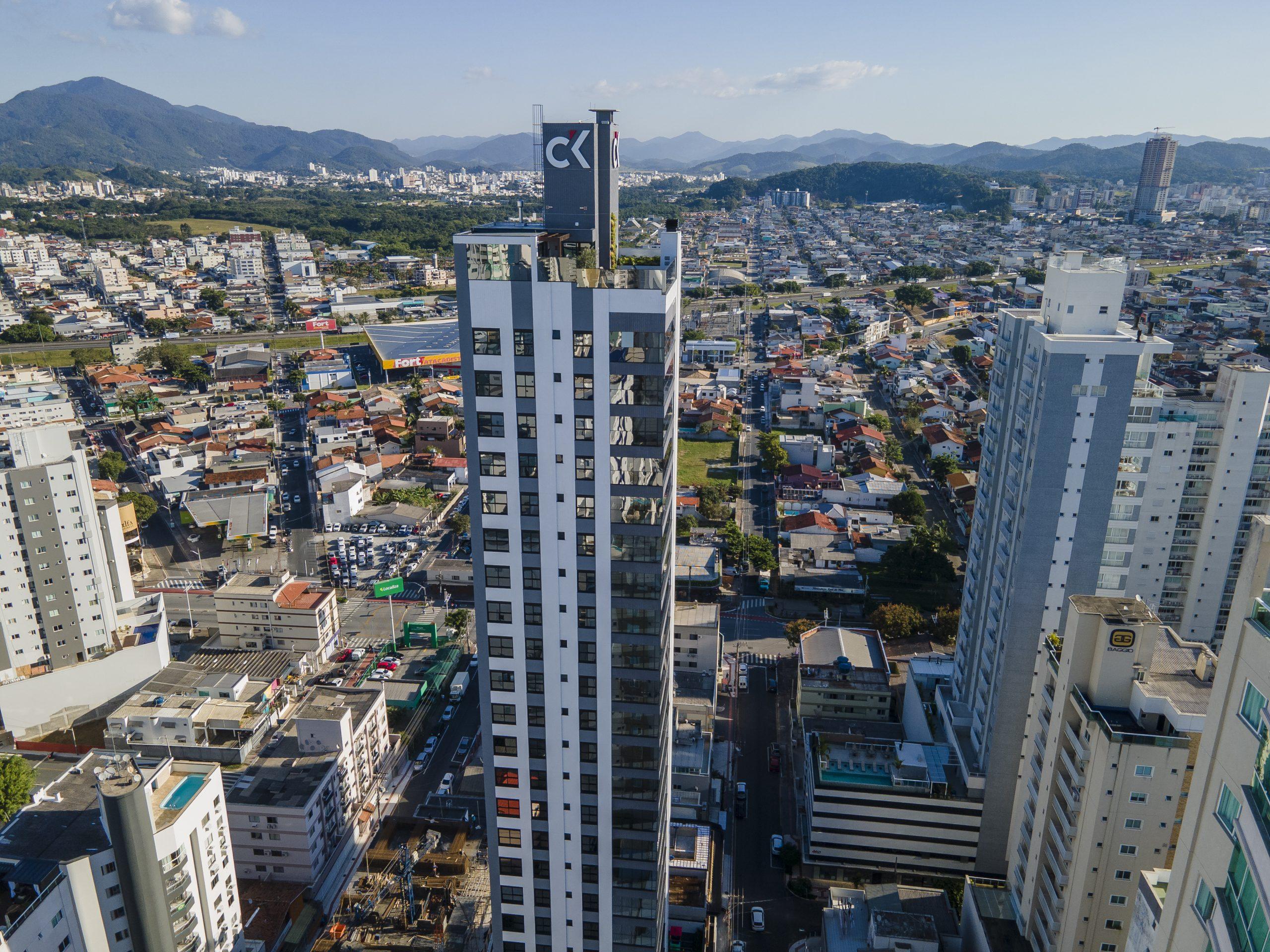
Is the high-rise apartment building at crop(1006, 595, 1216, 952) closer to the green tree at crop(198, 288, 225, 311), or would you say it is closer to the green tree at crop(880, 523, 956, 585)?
the green tree at crop(880, 523, 956, 585)

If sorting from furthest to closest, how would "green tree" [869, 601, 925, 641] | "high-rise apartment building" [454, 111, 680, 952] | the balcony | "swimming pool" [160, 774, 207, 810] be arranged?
"green tree" [869, 601, 925, 641] → "swimming pool" [160, 774, 207, 810] → the balcony → "high-rise apartment building" [454, 111, 680, 952]

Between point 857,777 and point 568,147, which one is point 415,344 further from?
point 568,147

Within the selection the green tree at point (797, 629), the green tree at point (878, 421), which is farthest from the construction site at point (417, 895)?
the green tree at point (878, 421)

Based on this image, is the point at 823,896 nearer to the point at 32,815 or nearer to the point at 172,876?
the point at 172,876

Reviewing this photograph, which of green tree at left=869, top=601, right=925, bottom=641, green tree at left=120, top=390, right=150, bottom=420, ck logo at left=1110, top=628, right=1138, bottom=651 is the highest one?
ck logo at left=1110, top=628, right=1138, bottom=651

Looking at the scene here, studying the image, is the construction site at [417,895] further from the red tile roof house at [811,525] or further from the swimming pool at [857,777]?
the red tile roof house at [811,525]

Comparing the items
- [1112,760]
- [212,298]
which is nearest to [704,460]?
[1112,760]

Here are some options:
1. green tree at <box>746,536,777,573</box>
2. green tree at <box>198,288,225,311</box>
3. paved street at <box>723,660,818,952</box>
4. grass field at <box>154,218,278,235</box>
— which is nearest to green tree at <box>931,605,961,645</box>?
paved street at <box>723,660,818,952</box>
